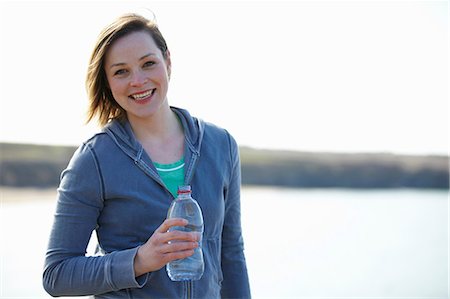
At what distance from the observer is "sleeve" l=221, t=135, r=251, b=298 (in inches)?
82.6

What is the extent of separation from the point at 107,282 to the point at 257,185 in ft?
24.3

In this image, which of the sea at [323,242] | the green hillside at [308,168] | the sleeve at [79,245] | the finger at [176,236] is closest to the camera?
the finger at [176,236]

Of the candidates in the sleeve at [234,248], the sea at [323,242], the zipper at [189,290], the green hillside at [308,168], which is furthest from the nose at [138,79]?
the green hillside at [308,168]

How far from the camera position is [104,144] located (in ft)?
6.05

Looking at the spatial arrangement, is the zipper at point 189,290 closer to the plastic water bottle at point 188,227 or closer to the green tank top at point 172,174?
the plastic water bottle at point 188,227

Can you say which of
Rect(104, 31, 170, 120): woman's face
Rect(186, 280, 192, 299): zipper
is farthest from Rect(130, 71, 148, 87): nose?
Rect(186, 280, 192, 299): zipper

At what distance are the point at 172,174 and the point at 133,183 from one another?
0.44ft

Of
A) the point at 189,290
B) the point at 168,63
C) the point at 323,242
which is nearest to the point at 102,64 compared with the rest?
the point at 168,63

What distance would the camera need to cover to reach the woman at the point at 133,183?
1744mm

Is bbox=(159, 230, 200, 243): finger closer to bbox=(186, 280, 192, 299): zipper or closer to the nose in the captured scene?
bbox=(186, 280, 192, 299): zipper

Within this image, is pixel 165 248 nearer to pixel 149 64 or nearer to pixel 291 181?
pixel 149 64

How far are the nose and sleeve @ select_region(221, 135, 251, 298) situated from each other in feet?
1.29

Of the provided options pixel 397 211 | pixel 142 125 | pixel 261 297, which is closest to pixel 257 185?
pixel 397 211

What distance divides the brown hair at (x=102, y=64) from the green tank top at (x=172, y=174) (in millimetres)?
201
